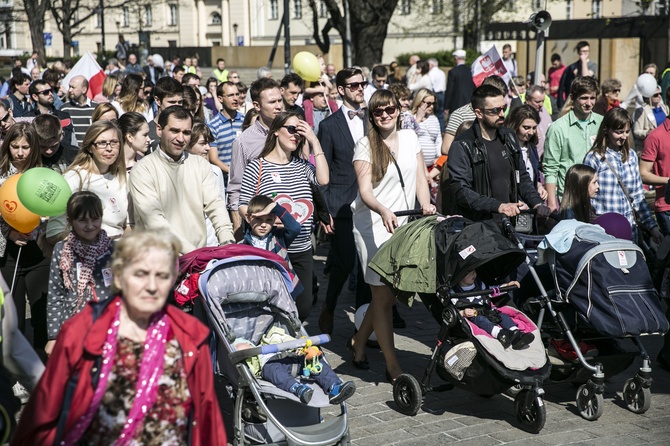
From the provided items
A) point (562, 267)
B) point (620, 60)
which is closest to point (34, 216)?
point (562, 267)

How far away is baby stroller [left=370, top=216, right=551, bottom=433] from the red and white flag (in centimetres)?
787

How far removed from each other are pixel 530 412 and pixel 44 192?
3405 millimetres

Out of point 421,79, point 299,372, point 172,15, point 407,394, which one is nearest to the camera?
point 299,372

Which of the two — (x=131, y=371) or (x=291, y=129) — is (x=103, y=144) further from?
(x=131, y=371)

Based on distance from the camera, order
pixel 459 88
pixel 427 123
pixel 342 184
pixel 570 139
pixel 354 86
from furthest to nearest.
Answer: pixel 459 88 < pixel 427 123 < pixel 570 139 < pixel 354 86 < pixel 342 184

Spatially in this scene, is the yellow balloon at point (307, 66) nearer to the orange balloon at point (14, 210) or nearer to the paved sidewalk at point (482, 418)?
the paved sidewalk at point (482, 418)

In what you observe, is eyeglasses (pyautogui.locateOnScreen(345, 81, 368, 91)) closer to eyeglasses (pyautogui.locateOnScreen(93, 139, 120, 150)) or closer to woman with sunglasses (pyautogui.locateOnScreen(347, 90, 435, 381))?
woman with sunglasses (pyautogui.locateOnScreen(347, 90, 435, 381))

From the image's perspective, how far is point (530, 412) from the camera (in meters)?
6.14

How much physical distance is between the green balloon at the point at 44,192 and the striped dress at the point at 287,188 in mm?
1518

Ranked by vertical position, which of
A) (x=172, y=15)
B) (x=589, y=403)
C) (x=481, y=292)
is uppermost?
(x=172, y=15)

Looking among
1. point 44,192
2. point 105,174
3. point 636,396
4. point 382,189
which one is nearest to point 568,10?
point 382,189

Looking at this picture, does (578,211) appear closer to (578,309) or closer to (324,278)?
(578,309)

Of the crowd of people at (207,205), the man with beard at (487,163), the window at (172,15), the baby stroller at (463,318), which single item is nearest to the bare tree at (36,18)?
the window at (172,15)

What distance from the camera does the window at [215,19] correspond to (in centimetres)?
8405
